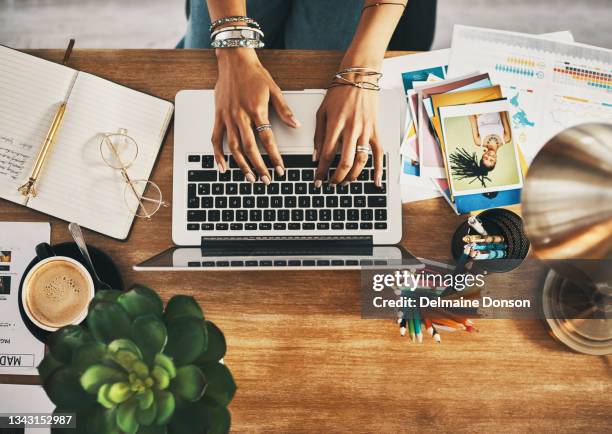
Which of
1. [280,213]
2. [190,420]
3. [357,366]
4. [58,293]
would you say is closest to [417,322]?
[357,366]

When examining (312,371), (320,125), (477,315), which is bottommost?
(312,371)

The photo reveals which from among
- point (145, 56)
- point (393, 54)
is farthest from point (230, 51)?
point (393, 54)

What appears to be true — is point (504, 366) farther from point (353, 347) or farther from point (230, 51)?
point (230, 51)

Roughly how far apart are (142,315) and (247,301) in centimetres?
34

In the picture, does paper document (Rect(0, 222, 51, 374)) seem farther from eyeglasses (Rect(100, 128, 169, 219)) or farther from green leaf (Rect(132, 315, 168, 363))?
green leaf (Rect(132, 315, 168, 363))

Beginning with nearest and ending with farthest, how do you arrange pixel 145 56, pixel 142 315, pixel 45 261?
pixel 142 315, pixel 45 261, pixel 145 56

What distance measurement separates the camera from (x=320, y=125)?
94 cm

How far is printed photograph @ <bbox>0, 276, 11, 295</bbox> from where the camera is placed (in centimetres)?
95

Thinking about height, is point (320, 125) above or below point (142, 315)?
above

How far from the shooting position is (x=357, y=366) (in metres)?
0.94

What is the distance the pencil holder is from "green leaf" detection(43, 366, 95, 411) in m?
0.65

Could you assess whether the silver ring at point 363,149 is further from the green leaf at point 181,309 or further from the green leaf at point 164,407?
the green leaf at point 164,407

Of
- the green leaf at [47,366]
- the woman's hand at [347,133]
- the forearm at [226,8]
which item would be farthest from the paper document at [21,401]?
the forearm at [226,8]

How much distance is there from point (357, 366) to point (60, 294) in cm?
55
